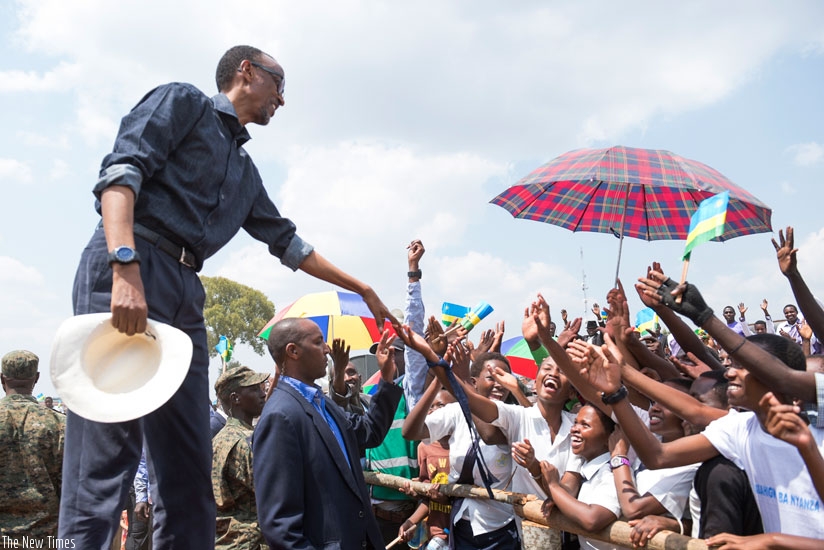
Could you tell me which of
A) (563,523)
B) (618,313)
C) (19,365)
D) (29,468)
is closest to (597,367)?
(563,523)

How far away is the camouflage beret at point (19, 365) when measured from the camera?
18.1 feet

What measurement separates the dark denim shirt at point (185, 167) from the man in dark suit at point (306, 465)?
1001 millimetres

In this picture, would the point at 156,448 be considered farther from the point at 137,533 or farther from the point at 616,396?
the point at 137,533

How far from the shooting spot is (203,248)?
2.88m

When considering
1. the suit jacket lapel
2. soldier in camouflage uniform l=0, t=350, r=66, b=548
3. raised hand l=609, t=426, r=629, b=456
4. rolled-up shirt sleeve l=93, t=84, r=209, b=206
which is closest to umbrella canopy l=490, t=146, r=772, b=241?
raised hand l=609, t=426, r=629, b=456

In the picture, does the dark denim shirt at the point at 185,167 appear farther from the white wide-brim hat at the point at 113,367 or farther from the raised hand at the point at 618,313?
the raised hand at the point at 618,313

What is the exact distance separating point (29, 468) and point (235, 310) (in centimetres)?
4134

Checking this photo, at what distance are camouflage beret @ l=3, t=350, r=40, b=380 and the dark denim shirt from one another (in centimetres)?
327

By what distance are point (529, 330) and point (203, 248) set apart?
2.09 metres

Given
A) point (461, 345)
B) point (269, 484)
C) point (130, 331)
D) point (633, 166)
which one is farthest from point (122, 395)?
point (633, 166)

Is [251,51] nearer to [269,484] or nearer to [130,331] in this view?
[130,331]

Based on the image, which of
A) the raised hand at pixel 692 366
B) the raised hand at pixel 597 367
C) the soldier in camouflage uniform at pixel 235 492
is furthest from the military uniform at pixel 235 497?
the raised hand at pixel 692 366

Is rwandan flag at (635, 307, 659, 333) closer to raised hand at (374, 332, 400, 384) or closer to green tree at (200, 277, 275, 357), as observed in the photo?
raised hand at (374, 332, 400, 384)

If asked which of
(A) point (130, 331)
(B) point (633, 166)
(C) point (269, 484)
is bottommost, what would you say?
(C) point (269, 484)
